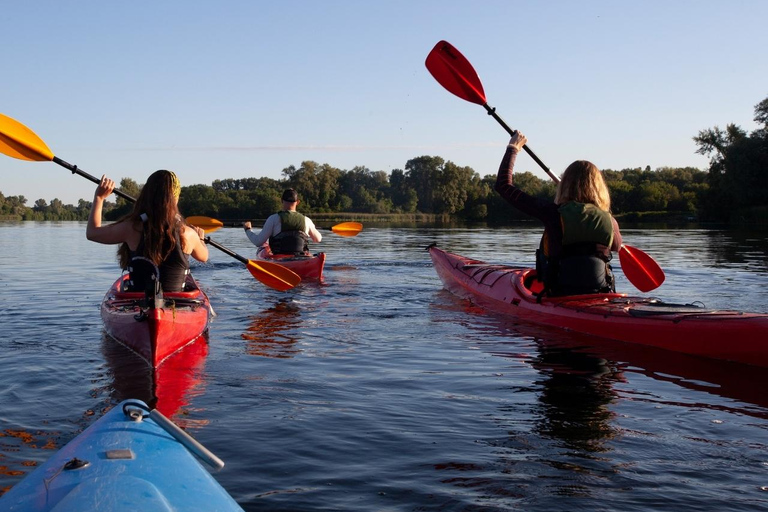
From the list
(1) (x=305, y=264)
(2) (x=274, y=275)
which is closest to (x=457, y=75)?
(2) (x=274, y=275)

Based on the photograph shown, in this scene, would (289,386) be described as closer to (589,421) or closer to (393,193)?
(589,421)

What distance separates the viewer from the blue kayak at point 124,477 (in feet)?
6.52

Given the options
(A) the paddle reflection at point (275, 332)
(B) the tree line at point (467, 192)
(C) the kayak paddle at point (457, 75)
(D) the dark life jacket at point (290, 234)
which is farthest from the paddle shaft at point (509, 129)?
(B) the tree line at point (467, 192)

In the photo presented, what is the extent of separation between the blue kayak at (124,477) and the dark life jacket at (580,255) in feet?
15.6

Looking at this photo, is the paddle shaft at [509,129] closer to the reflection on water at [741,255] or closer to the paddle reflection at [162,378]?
the paddle reflection at [162,378]

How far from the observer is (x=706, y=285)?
1099cm

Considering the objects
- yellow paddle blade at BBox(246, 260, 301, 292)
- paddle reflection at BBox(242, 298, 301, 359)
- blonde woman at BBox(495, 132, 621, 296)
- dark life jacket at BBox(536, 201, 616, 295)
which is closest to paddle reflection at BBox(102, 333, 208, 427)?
paddle reflection at BBox(242, 298, 301, 359)

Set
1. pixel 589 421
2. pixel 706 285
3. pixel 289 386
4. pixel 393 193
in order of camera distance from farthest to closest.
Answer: pixel 393 193, pixel 706 285, pixel 289 386, pixel 589 421

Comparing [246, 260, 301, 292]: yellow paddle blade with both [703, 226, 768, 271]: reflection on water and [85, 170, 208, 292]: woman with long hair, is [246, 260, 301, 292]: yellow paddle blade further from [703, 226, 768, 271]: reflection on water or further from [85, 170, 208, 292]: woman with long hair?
Answer: [703, 226, 768, 271]: reflection on water

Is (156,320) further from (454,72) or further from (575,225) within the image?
(454,72)

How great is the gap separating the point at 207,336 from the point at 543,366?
314cm

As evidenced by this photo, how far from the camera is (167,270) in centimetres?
583

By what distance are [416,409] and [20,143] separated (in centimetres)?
452

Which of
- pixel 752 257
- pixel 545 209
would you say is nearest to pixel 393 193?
pixel 752 257
